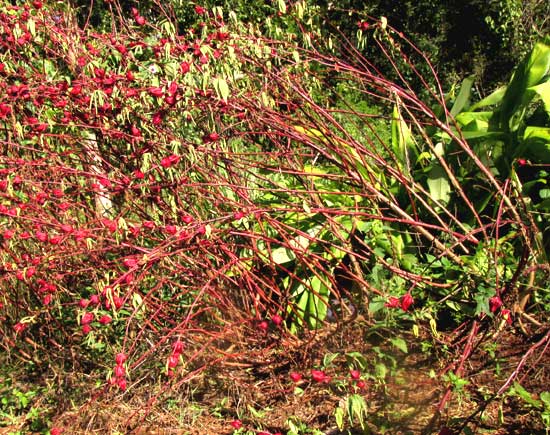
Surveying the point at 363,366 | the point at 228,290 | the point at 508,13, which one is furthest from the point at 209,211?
the point at 508,13

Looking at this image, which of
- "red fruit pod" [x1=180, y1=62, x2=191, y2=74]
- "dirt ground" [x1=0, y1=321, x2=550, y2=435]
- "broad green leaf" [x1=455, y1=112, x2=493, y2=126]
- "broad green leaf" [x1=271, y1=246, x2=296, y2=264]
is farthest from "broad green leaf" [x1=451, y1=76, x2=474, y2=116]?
"red fruit pod" [x1=180, y1=62, x2=191, y2=74]

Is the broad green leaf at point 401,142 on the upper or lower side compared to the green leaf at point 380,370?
upper

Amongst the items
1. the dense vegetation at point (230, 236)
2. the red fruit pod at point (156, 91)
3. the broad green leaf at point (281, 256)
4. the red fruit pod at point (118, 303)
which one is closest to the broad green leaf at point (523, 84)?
the dense vegetation at point (230, 236)

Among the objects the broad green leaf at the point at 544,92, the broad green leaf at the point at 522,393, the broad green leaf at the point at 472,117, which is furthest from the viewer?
the broad green leaf at the point at 472,117

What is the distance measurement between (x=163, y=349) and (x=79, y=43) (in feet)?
5.31

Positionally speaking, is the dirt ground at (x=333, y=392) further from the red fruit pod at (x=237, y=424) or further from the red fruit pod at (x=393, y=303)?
the red fruit pod at (x=393, y=303)

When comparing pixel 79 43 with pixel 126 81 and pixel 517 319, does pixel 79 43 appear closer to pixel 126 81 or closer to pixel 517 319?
pixel 126 81

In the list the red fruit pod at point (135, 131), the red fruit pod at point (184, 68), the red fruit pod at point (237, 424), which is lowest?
the red fruit pod at point (237, 424)

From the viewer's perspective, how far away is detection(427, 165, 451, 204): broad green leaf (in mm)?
3689

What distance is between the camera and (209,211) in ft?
11.5

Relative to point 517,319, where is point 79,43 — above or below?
above

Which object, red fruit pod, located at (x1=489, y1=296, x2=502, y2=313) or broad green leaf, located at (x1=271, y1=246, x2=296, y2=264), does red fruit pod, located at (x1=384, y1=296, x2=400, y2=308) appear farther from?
broad green leaf, located at (x1=271, y1=246, x2=296, y2=264)

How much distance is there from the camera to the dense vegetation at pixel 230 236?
9.16 feet

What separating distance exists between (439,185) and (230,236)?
3.99 ft
